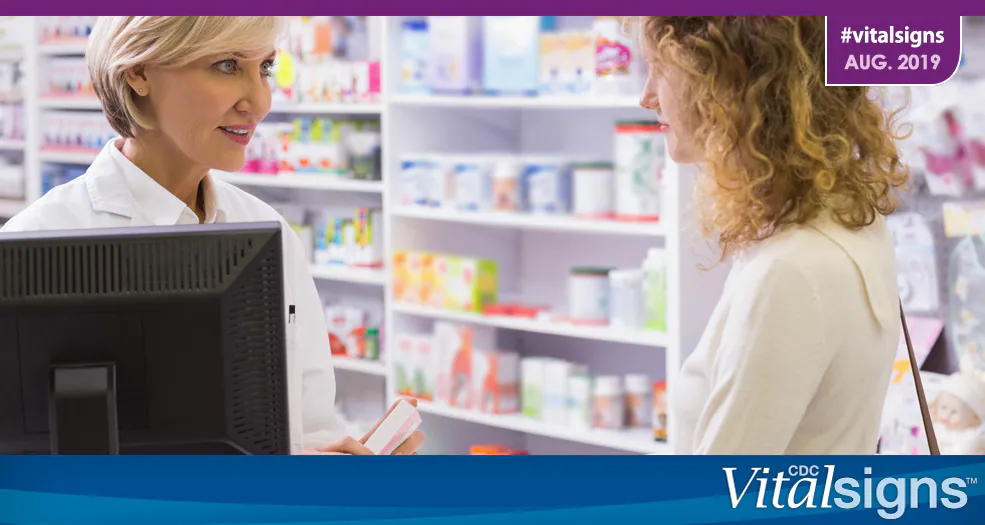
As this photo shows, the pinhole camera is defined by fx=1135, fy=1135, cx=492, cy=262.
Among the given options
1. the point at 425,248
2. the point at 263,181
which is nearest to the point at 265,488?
the point at 425,248

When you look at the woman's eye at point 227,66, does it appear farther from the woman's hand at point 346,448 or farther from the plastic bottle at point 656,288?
the plastic bottle at point 656,288

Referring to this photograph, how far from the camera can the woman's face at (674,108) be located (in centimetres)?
179

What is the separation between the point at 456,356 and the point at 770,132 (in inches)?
98.0

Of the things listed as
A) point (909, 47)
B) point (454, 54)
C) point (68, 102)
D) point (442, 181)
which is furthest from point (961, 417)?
point (68, 102)

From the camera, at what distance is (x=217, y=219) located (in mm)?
2146

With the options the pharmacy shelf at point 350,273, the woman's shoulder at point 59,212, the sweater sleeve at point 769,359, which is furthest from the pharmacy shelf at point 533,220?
the woman's shoulder at point 59,212

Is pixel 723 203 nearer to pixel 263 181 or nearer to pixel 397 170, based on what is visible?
pixel 397 170

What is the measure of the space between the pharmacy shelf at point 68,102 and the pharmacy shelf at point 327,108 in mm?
1244

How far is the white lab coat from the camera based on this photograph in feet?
6.53

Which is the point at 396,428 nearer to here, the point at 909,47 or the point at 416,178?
the point at 909,47

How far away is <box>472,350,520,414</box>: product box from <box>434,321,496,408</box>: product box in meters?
0.05

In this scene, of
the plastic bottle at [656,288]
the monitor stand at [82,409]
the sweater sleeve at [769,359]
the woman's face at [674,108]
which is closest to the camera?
the monitor stand at [82,409]

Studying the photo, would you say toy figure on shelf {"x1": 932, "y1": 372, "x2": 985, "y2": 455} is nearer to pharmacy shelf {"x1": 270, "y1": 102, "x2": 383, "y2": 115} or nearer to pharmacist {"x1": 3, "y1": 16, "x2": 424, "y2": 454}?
pharmacist {"x1": 3, "y1": 16, "x2": 424, "y2": 454}

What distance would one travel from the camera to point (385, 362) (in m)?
4.42
